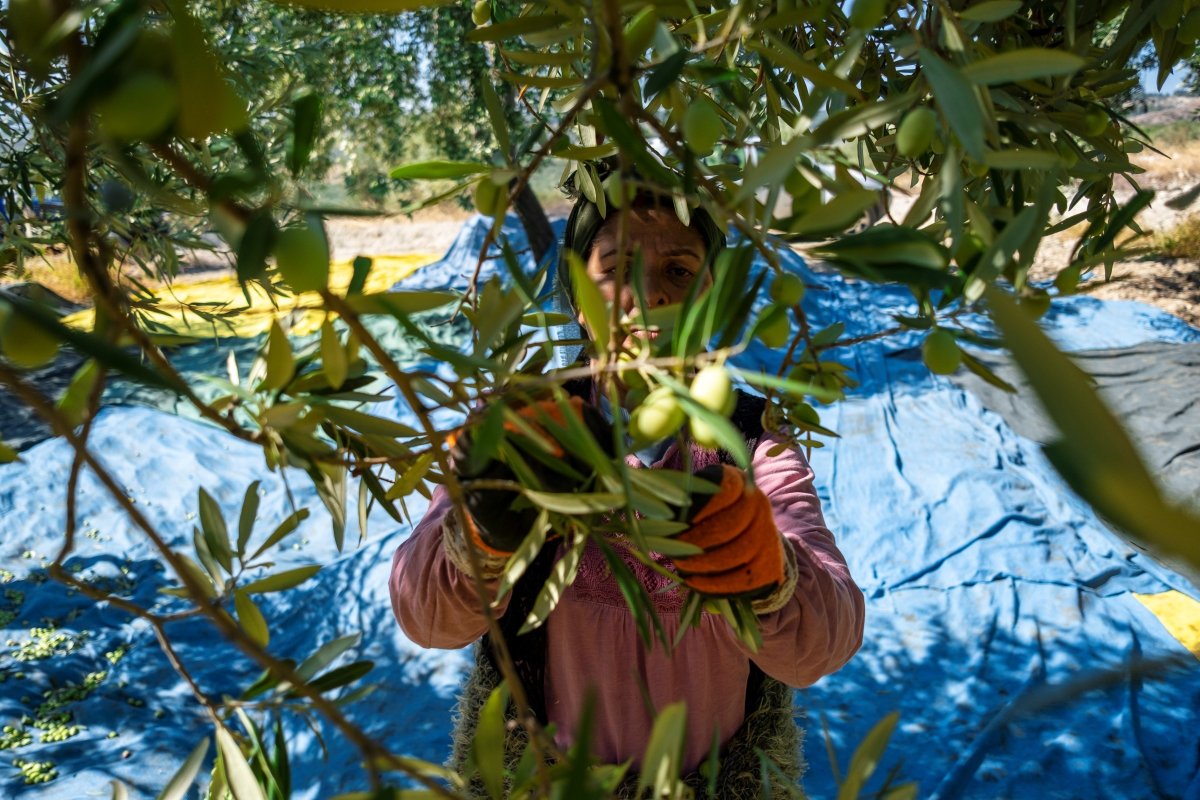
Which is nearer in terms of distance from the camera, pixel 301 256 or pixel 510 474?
pixel 301 256

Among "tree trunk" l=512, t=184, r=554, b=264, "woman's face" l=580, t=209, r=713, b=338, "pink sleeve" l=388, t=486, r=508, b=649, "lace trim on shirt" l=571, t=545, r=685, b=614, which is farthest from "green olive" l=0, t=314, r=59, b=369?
"tree trunk" l=512, t=184, r=554, b=264

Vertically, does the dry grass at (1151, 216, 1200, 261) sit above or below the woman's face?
above

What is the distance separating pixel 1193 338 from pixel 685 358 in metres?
5.22

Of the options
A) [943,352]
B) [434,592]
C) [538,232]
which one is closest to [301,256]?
[943,352]

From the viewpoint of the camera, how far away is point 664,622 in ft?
3.41

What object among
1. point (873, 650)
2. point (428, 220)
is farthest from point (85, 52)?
point (428, 220)

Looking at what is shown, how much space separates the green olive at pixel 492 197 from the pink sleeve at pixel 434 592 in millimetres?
486

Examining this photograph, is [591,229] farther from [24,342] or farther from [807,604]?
[24,342]

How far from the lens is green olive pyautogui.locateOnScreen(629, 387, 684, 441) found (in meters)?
0.32

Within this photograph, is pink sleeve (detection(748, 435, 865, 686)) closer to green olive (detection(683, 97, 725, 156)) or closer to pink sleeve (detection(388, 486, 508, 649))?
pink sleeve (detection(388, 486, 508, 649))

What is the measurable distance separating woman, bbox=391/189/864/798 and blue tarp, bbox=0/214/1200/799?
797 millimetres

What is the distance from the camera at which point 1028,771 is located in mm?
2289

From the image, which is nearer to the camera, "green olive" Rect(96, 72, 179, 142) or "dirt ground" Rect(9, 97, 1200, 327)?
"green olive" Rect(96, 72, 179, 142)

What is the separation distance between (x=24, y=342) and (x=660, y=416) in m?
0.23
